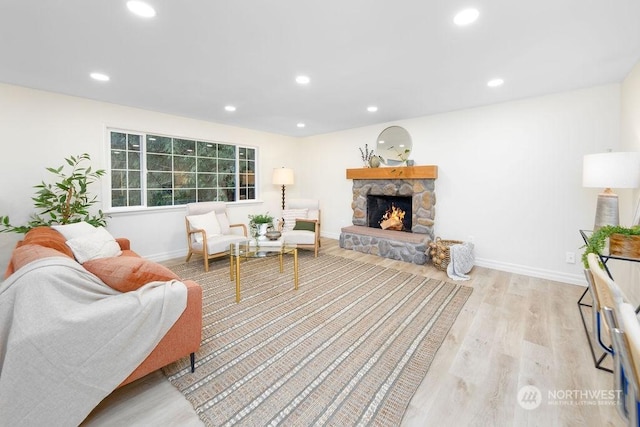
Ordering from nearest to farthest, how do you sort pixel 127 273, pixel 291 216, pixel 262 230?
pixel 127 273 < pixel 262 230 < pixel 291 216

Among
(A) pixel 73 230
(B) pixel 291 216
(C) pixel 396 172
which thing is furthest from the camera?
(B) pixel 291 216

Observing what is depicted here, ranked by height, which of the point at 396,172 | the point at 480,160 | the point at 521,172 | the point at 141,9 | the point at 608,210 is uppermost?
the point at 141,9

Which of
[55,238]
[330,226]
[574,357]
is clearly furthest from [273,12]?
[330,226]

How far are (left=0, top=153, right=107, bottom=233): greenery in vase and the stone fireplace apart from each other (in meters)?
3.79

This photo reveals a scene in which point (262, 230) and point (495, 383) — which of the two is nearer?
point (495, 383)

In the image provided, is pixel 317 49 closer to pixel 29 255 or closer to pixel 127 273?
pixel 127 273

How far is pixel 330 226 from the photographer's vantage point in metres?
5.84

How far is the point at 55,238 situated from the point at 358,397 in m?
2.69

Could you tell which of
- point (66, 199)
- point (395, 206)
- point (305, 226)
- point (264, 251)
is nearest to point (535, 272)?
point (395, 206)

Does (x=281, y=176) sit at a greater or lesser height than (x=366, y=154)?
lesser

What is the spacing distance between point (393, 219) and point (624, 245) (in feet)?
10.2

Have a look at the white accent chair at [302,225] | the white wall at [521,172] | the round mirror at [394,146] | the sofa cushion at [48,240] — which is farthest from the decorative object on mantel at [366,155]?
the sofa cushion at [48,240]

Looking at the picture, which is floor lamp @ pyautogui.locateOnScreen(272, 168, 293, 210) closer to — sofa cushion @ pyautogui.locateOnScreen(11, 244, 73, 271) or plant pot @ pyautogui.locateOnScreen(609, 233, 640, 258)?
sofa cushion @ pyautogui.locateOnScreen(11, 244, 73, 271)

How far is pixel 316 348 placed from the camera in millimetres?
1961
